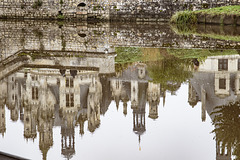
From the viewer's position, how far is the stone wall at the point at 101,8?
97.6 feet

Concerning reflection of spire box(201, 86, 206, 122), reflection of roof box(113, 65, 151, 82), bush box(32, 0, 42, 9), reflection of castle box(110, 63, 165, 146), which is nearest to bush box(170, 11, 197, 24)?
bush box(32, 0, 42, 9)

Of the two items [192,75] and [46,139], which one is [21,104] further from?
[192,75]

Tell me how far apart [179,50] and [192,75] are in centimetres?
394

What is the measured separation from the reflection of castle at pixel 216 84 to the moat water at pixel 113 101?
17mm

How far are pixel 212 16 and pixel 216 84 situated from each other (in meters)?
16.8

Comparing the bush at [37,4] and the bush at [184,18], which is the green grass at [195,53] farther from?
the bush at [37,4]

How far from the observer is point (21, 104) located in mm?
7863

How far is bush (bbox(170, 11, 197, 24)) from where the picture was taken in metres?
26.4

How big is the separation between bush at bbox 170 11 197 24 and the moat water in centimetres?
1235

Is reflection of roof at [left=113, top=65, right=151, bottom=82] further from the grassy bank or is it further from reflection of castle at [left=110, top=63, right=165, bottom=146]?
the grassy bank

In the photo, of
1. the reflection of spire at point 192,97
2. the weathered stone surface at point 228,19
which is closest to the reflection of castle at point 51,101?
the reflection of spire at point 192,97

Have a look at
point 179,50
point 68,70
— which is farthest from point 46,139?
point 179,50

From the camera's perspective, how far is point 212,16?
83.1ft

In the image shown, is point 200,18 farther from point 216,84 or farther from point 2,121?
point 2,121
